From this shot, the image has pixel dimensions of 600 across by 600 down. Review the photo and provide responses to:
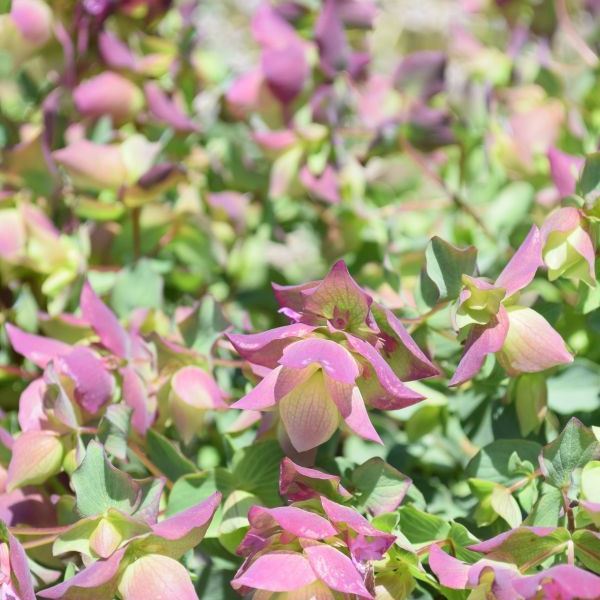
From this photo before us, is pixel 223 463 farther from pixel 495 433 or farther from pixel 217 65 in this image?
pixel 217 65

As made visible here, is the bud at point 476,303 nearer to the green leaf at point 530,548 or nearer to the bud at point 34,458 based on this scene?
the green leaf at point 530,548

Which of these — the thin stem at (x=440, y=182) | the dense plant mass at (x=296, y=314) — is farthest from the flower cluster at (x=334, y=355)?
the thin stem at (x=440, y=182)

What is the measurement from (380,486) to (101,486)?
0.46 ft

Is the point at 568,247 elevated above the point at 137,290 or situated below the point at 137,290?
above

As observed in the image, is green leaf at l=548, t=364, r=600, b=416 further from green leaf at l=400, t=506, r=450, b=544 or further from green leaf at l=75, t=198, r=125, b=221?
green leaf at l=75, t=198, r=125, b=221

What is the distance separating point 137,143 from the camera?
0.70 meters

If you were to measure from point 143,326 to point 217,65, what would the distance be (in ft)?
1.05

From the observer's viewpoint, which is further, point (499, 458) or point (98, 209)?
point (98, 209)

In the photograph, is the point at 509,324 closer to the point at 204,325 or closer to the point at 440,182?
the point at 204,325

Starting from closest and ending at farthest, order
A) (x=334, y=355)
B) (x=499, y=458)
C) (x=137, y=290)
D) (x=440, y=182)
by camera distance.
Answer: (x=334, y=355), (x=499, y=458), (x=137, y=290), (x=440, y=182)

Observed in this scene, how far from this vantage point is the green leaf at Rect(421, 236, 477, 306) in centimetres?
49

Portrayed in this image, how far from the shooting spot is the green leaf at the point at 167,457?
0.53 meters

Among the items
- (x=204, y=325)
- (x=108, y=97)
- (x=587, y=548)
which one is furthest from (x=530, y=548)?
(x=108, y=97)

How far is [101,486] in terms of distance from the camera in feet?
1.52
